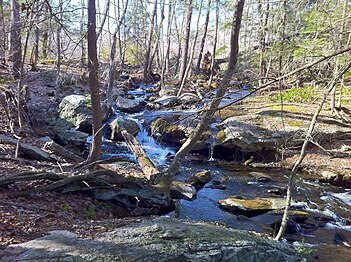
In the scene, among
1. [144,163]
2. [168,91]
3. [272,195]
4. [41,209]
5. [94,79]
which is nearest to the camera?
[41,209]

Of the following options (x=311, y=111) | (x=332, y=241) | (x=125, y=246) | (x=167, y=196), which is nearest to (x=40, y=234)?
(x=125, y=246)

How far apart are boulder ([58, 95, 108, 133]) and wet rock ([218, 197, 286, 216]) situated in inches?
267

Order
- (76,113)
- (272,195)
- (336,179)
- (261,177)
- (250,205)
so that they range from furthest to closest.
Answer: (76,113) → (261,177) → (336,179) → (272,195) → (250,205)

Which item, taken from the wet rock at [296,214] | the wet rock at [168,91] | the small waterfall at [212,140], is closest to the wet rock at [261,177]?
the small waterfall at [212,140]

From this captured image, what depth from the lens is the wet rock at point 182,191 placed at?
747 centimetres

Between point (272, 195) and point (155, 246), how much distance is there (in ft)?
17.8

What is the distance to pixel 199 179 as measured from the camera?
8867 millimetres

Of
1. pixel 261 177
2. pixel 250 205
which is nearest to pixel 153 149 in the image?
pixel 261 177

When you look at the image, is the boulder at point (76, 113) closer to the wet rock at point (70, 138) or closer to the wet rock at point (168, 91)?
the wet rock at point (70, 138)

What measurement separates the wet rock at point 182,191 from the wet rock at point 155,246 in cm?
294

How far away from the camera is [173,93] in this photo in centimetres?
1827

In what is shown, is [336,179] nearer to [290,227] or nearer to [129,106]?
[290,227]

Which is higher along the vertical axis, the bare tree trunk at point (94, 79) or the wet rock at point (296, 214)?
the bare tree trunk at point (94, 79)

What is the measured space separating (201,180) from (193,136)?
2046mm
